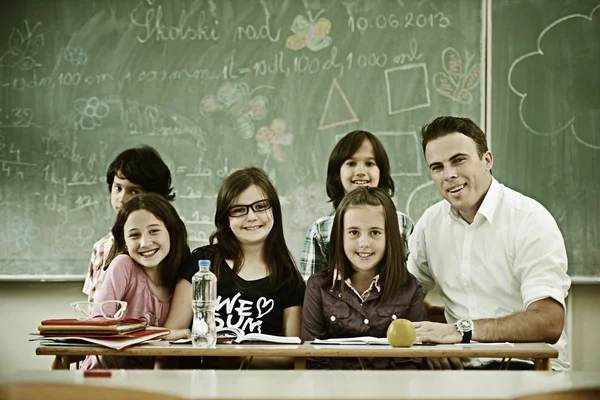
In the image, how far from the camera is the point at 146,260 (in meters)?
3.04

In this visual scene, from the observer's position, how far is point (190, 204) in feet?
14.1

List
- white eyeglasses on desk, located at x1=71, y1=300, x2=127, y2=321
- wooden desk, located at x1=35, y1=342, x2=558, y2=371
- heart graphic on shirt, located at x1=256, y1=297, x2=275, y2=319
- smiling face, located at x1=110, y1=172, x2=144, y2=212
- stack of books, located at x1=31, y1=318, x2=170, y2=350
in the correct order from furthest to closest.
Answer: smiling face, located at x1=110, y1=172, x2=144, y2=212 → heart graphic on shirt, located at x1=256, y1=297, x2=275, y2=319 → white eyeglasses on desk, located at x1=71, y1=300, x2=127, y2=321 → stack of books, located at x1=31, y1=318, x2=170, y2=350 → wooden desk, located at x1=35, y1=342, x2=558, y2=371

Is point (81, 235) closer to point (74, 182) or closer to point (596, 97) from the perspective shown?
point (74, 182)

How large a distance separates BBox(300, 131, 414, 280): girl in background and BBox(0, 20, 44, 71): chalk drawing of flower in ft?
6.47

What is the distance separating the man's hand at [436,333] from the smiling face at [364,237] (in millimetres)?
354

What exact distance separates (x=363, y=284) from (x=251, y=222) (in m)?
0.53

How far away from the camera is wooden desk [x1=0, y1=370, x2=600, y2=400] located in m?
1.52

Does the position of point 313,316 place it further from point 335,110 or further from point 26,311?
point 26,311

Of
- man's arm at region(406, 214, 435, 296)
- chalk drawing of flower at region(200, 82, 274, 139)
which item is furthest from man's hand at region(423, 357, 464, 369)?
chalk drawing of flower at region(200, 82, 274, 139)

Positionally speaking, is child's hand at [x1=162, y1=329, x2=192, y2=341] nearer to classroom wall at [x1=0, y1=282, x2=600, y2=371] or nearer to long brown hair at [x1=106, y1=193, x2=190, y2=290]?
long brown hair at [x1=106, y1=193, x2=190, y2=290]

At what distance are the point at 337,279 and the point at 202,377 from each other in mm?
1200

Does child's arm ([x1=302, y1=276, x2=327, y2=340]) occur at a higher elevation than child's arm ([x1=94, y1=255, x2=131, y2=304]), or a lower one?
lower

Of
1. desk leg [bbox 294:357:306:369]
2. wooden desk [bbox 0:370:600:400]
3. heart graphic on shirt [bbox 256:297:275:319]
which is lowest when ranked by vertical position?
desk leg [bbox 294:357:306:369]

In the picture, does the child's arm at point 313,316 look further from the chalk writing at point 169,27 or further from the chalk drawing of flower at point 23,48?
the chalk drawing of flower at point 23,48
